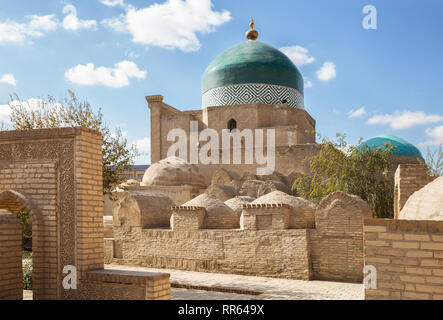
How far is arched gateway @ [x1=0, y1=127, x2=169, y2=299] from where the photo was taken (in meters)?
5.02

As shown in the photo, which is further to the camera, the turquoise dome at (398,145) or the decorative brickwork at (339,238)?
the turquoise dome at (398,145)

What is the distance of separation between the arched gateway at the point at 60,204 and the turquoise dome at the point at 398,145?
1876 centimetres

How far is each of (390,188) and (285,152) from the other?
243 inches

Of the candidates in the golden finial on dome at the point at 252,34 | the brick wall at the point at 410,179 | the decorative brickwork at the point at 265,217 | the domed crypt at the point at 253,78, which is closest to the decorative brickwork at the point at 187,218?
the decorative brickwork at the point at 265,217

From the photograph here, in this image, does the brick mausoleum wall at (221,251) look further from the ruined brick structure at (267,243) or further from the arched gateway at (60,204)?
the arched gateway at (60,204)

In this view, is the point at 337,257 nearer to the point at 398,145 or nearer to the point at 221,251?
the point at 221,251

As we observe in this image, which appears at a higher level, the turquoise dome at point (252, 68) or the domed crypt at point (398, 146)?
the turquoise dome at point (252, 68)

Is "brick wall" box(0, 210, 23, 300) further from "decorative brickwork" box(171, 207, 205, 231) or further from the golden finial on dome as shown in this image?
the golden finial on dome

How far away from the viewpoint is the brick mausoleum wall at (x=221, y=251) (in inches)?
393

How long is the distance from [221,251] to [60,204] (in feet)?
20.6

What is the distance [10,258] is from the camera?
5.16 metres

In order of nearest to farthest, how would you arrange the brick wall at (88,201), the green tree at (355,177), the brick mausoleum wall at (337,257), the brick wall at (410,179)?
the brick wall at (88,201) → the brick wall at (410,179) → the brick mausoleum wall at (337,257) → the green tree at (355,177)
